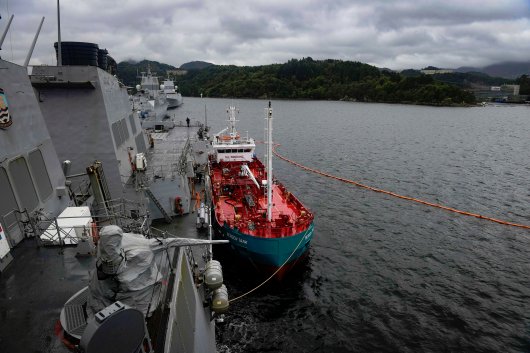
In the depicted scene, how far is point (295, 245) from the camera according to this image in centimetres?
1881

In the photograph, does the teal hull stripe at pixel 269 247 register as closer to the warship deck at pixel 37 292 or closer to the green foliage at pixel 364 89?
the warship deck at pixel 37 292

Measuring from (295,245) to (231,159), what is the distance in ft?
47.8

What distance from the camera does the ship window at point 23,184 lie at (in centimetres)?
1031

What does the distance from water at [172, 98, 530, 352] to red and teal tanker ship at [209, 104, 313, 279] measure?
1.78 meters

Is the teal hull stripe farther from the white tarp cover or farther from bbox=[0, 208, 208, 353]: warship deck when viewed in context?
the white tarp cover

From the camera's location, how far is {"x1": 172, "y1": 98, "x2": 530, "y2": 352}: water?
15.7 metres

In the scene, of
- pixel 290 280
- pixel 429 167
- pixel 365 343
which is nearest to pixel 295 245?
pixel 290 280

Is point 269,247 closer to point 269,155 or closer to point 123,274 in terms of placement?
point 269,155

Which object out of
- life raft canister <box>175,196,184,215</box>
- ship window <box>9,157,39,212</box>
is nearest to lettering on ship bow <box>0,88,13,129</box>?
ship window <box>9,157,39,212</box>

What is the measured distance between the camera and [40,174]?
458 inches

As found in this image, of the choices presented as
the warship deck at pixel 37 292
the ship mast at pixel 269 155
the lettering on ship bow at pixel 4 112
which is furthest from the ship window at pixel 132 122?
the warship deck at pixel 37 292

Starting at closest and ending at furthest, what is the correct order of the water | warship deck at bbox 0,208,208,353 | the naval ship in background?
1. the naval ship in background
2. warship deck at bbox 0,208,208,353
3. the water

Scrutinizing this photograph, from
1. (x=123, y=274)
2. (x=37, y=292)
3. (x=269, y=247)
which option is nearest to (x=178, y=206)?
(x=269, y=247)

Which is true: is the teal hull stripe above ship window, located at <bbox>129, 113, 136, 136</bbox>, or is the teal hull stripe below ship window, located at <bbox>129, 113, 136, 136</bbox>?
below
